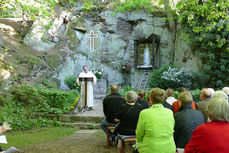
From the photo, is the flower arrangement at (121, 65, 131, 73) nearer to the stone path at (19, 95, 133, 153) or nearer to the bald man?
the stone path at (19, 95, 133, 153)

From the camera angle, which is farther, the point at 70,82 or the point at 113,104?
the point at 70,82

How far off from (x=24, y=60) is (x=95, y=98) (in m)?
4.56

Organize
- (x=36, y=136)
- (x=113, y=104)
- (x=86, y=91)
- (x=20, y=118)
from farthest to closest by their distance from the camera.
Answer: (x=86, y=91)
(x=20, y=118)
(x=36, y=136)
(x=113, y=104)

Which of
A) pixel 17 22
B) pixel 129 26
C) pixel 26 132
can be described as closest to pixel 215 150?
pixel 26 132

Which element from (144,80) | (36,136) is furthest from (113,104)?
Result: (144,80)

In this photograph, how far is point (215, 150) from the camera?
2.11 m

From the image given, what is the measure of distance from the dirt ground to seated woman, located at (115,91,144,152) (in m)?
1.18

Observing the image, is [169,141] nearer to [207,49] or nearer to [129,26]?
[207,49]

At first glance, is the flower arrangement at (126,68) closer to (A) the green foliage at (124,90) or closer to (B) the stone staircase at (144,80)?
(B) the stone staircase at (144,80)

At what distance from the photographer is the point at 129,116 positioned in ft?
13.9

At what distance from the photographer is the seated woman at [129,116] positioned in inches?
166

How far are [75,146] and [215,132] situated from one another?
4213 mm

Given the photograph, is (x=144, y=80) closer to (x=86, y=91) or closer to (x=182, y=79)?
(x=182, y=79)

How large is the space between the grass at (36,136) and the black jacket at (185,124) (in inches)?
159
